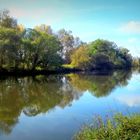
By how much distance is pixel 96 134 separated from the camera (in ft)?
32.7

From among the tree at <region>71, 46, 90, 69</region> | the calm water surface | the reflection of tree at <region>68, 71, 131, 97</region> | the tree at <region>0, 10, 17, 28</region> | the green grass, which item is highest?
the tree at <region>0, 10, 17, 28</region>

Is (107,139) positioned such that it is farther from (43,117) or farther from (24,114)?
(24,114)

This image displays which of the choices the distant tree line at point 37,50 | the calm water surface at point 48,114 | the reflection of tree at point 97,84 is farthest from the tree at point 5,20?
the calm water surface at point 48,114

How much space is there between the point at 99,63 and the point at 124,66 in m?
30.7

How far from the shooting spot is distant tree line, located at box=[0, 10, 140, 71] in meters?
47.7

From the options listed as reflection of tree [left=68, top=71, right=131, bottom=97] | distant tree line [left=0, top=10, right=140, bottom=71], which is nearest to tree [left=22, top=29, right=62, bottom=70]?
distant tree line [left=0, top=10, right=140, bottom=71]

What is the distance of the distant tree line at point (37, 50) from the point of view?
47.7 meters

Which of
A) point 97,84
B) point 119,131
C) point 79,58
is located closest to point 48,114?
point 119,131

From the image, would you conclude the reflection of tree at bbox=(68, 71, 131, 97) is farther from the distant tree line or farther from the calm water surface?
the distant tree line

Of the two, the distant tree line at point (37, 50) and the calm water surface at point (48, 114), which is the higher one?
the distant tree line at point (37, 50)

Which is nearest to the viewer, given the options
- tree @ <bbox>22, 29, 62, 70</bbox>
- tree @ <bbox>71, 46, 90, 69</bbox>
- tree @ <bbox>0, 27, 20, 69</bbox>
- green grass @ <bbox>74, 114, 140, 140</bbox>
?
green grass @ <bbox>74, 114, 140, 140</bbox>

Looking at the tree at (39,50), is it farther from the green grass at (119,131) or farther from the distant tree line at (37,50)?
the green grass at (119,131)

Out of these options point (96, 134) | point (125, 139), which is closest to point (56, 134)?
point (96, 134)

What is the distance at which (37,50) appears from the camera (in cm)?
5706
